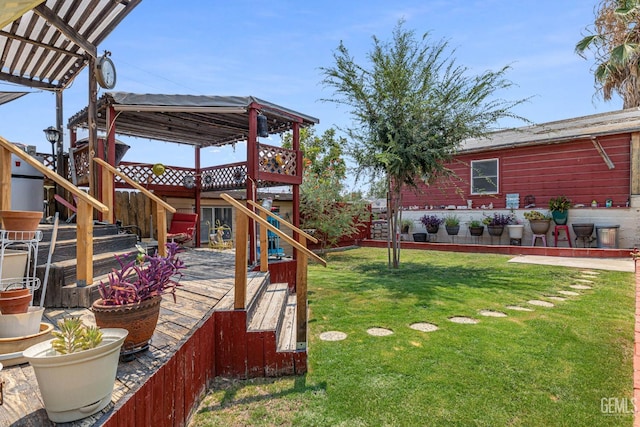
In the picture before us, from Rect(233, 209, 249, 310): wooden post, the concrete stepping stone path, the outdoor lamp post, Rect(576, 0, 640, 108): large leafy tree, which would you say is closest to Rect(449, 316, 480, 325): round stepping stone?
the concrete stepping stone path

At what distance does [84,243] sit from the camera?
2.88 metres

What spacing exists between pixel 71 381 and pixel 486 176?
42.0 ft

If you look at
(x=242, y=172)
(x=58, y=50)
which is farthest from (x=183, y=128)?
(x=58, y=50)

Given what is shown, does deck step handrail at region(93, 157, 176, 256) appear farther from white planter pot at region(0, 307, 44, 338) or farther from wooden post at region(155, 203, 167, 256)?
white planter pot at region(0, 307, 44, 338)

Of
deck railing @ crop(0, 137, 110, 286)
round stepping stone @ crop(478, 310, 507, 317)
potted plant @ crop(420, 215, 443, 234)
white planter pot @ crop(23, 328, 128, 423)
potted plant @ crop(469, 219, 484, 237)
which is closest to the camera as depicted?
white planter pot @ crop(23, 328, 128, 423)

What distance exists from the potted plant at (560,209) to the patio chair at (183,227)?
412 inches

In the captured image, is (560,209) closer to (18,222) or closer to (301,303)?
(301,303)

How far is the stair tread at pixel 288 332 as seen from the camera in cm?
303

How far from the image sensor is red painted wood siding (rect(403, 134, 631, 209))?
31.5 feet

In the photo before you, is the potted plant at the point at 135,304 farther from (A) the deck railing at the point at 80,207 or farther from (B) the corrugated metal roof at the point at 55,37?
(B) the corrugated metal roof at the point at 55,37

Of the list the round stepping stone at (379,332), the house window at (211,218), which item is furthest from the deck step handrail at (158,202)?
the house window at (211,218)

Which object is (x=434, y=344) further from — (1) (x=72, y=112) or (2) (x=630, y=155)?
(2) (x=630, y=155)

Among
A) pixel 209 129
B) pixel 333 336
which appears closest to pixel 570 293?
pixel 333 336

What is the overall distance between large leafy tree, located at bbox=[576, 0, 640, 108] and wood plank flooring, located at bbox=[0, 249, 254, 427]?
46.4 ft
